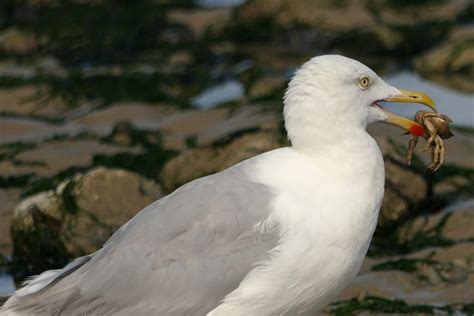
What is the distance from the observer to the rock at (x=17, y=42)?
47.9 feet

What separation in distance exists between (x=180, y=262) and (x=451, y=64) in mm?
7277

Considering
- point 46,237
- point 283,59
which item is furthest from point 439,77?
point 46,237

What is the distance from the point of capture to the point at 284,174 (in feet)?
22.4

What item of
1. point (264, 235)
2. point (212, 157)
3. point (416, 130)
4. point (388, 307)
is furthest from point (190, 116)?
point (264, 235)

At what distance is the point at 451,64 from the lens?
1357 centimetres

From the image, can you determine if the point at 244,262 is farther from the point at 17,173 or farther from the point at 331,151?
the point at 17,173

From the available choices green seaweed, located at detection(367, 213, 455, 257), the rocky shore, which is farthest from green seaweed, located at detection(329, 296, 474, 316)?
green seaweed, located at detection(367, 213, 455, 257)

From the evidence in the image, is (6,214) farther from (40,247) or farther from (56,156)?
(56,156)

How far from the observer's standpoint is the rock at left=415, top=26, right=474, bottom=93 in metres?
13.2

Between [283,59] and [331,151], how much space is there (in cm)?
732

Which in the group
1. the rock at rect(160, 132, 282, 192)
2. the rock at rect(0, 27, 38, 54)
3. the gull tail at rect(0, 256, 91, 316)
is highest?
the rock at rect(0, 27, 38, 54)

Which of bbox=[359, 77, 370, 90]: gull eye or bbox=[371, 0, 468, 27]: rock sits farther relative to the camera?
bbox=[371, 0, 468, 27]: rock

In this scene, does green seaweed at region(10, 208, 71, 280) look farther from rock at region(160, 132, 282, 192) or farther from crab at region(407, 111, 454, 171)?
crab at region(407, 111, 454, 171)

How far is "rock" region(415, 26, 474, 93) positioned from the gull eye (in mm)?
6167
